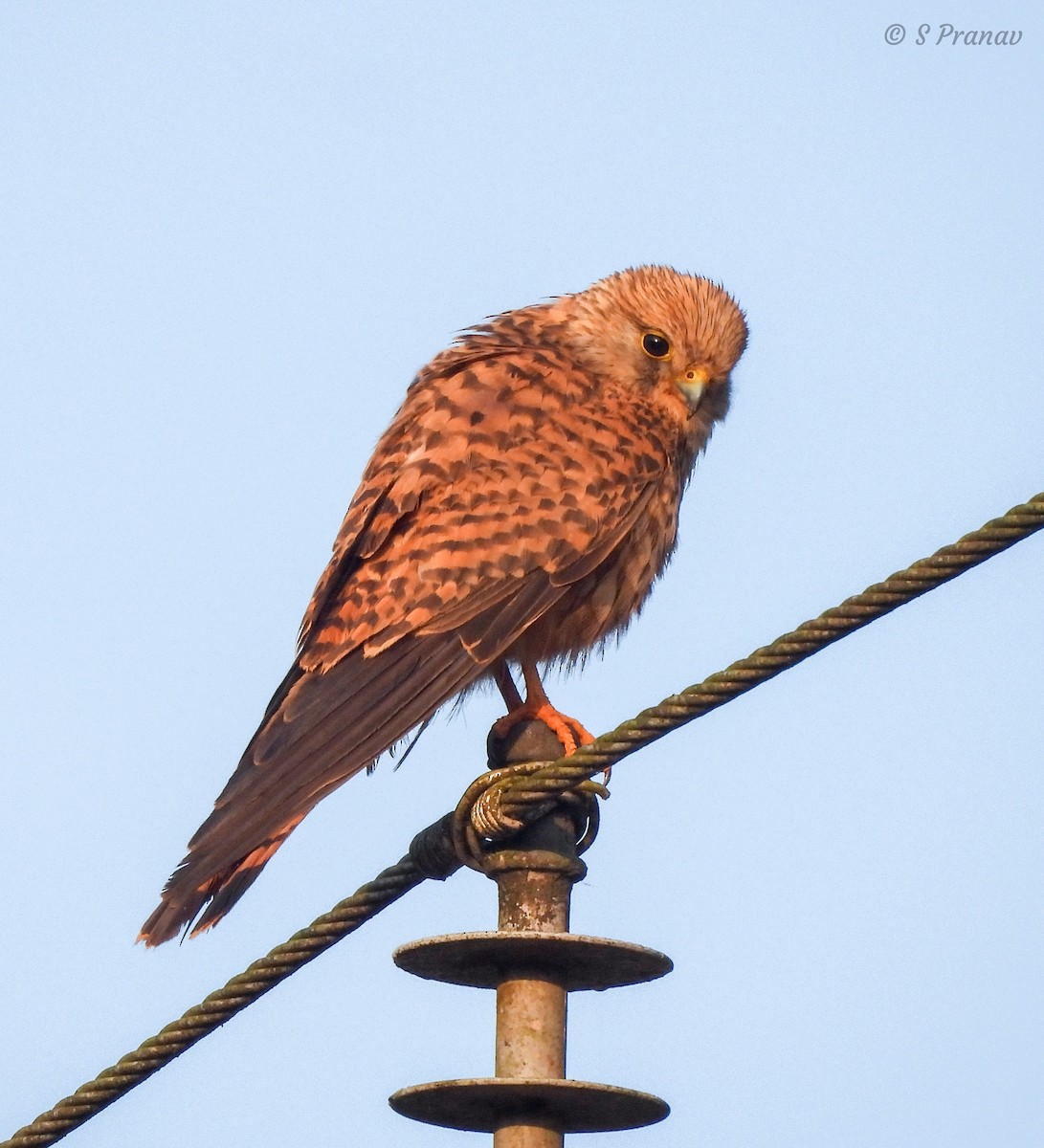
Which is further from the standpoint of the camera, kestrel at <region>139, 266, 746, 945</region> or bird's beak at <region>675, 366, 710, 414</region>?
bird's beak at <region>675, 366, 710, 414</region>

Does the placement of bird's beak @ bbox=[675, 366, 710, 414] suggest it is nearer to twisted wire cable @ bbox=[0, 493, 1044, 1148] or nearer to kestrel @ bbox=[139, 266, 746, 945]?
kestrel @ bbox=[139, 266, 746, 945]

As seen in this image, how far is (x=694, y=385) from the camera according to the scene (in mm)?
5477

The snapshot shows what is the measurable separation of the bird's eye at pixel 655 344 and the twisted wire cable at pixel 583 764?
2371 mm

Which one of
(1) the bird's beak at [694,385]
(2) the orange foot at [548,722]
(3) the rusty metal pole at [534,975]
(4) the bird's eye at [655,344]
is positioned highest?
(4) the bird's eye at [655,344]

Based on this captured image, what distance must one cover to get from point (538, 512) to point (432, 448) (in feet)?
1.12

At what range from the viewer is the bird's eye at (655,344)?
5.56 meters

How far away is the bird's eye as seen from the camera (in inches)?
219

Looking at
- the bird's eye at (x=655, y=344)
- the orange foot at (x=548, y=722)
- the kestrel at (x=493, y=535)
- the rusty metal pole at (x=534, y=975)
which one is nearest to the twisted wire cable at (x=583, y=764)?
the rusty metal pole at (x=534, y=975)

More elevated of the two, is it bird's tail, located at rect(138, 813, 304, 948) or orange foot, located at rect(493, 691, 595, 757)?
orange foot, located at rect(493, 691, 595, 757)

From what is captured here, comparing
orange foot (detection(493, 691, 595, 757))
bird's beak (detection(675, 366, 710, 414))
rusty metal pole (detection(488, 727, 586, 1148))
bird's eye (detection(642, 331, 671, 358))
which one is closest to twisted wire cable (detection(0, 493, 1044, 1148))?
rusty metal pole (detection(488, 727, 586, 1148))

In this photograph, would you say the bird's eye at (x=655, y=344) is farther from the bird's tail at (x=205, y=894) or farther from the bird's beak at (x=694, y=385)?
the bird's tail at (x=205, y=894)

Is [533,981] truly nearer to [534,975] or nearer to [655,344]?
[534,975]

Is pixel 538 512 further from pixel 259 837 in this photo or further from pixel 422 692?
pixel 259 837

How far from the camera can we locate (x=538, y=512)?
484 cm
